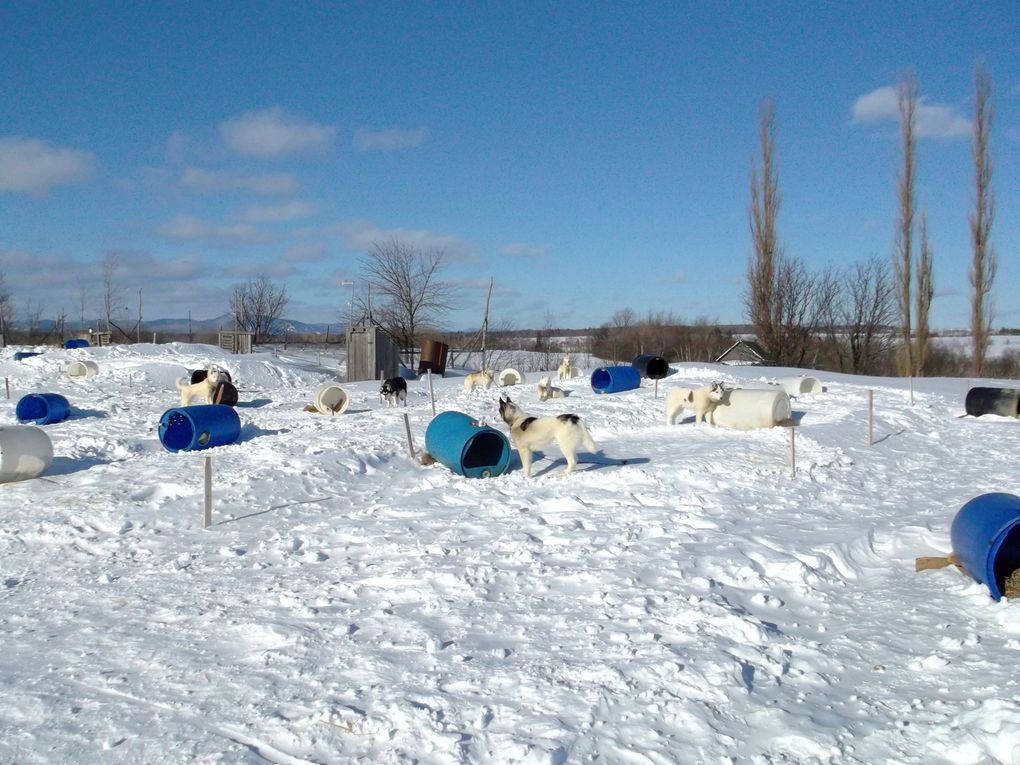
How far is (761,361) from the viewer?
145 feet

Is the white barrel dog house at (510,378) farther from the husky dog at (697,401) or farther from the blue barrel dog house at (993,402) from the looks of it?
the blue barrel dog house at (993,402)

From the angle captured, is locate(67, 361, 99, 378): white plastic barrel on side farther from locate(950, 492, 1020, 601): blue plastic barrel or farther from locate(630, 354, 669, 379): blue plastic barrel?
locate(950, 492, 1020, 601): blue plastic barrel

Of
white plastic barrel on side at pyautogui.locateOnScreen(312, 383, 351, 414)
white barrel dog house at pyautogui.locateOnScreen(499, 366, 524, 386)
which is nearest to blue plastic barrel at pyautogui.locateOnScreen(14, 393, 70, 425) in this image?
white plastic barrel on side at pyautogui.locateOnScreen(312, 383, 351, 414)

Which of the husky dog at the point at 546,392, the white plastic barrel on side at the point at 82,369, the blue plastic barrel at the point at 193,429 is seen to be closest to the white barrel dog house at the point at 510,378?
the husky dog at the point at 546,392

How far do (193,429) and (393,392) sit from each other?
776cm

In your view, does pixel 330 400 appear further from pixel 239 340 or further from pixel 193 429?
pixel 239 340

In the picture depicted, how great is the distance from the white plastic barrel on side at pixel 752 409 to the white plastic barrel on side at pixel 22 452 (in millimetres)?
13301

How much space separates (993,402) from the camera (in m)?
21.0

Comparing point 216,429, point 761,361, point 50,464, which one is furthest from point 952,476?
point 761,361

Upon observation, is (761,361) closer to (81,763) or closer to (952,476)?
(952,476)

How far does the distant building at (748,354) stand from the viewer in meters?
43.7

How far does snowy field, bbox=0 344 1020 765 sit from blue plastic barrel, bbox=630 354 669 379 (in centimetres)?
1455

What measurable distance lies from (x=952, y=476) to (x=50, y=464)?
50.1ft

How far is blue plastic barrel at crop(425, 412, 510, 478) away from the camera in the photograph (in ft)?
42.0
